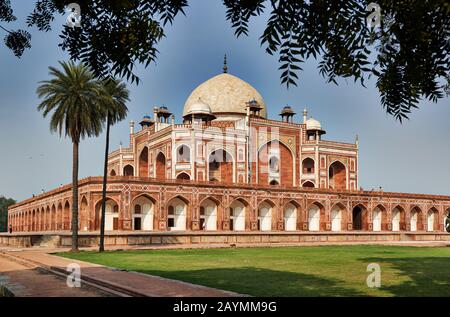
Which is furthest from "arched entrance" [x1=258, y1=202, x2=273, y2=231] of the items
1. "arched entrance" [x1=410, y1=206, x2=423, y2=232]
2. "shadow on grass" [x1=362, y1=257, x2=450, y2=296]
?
"shadow on grass" [x1=362, y1=257, x2=450, y2=296]

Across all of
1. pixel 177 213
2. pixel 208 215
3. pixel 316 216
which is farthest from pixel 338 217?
pixel 177 213

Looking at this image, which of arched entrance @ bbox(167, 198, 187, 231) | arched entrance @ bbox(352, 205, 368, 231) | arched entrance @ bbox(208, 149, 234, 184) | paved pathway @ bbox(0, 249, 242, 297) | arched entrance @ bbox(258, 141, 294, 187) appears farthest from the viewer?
arched entrance @ bbox(352, 205, 368, 231)

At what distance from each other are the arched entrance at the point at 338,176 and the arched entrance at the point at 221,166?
14739mm

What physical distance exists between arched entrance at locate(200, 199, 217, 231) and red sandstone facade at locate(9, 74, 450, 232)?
0.10 meters

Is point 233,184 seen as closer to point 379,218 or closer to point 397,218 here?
point 379,218

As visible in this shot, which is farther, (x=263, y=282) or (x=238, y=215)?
(x=238, y=215)

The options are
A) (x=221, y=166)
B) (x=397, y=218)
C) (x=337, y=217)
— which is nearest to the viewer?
(x=221, y=166)

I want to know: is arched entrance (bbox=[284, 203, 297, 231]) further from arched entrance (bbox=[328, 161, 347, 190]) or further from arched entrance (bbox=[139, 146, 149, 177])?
arched entrance (bbox=[139, 146, 149, 177])

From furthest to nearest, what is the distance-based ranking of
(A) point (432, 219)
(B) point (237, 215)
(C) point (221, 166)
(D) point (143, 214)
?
(A) point (432, 219)
(C) point (221, 166)
(B) point (237, 215)
(D) point (143, 214)

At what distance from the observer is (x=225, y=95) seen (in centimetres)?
6234

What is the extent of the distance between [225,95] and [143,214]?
2123 cm

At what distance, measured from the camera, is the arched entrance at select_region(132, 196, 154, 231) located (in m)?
46.7

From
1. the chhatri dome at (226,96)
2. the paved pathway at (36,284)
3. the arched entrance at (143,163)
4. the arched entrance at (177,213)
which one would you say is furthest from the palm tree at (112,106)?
the arched entrance at (143,163)

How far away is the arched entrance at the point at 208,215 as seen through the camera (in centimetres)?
→ 4912
